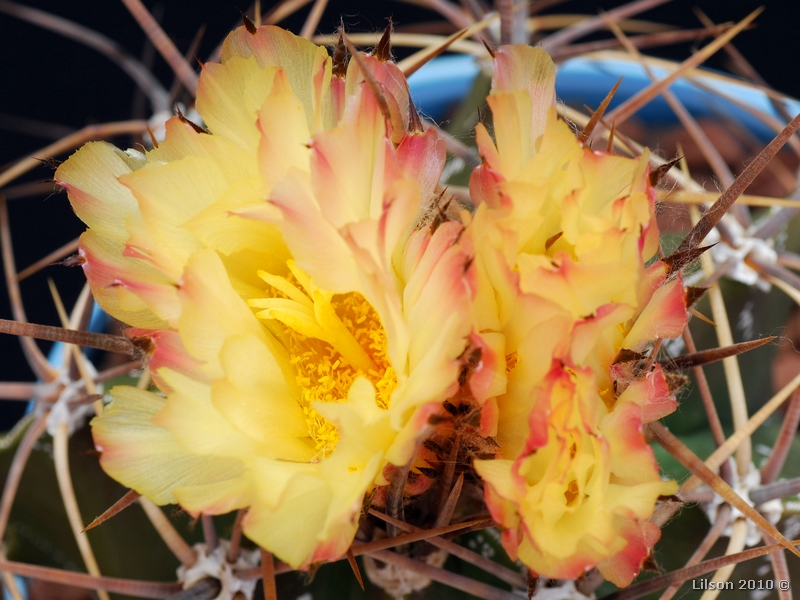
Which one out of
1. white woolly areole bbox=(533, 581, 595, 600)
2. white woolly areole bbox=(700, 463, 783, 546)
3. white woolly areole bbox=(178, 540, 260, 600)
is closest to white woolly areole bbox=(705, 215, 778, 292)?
white woolly areole bbox=(700, 463, 783, 546)

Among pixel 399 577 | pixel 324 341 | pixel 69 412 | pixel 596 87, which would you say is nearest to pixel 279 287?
pixel 324 341

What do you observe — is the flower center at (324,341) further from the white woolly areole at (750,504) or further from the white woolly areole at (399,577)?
the white woolly areole at (750,504)

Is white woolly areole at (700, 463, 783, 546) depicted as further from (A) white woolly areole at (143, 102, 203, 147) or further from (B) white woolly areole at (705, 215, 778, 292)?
(A) white woolly areole at (143, 102, 203, 147)

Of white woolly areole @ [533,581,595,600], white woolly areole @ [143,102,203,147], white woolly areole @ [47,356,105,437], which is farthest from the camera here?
white woolly areole @ [143,102,203,147]

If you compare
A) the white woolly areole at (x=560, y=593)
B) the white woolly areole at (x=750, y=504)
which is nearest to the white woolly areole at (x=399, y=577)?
the white woolly areole at (x=560, y=593)

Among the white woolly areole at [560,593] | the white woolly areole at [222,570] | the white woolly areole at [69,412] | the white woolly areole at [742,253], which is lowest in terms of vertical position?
the white woolly areole at [560,593]

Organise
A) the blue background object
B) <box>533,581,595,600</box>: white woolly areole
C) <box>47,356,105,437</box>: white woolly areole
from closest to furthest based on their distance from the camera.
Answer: <box>533,581,595,600</box>: white woolly areole → <box>47,356,105,437</box>: white woolly areole → the blue background object
